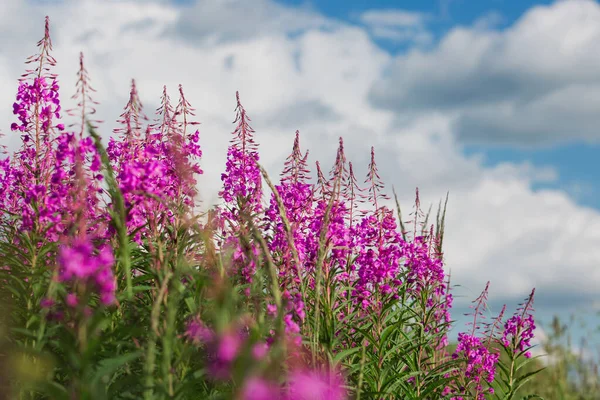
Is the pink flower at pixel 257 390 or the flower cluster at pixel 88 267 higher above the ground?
the flower cluster at pixel 88 267

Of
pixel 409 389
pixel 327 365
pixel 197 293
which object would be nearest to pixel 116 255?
pixel 197 293

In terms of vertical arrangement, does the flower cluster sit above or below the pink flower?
above

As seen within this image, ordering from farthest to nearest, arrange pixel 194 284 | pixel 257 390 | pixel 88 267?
pixel 194 284, pixel 88 267, pixel 257 390

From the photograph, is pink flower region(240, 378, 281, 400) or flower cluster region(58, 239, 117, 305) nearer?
pink flower region(240, 378, 281, 400)

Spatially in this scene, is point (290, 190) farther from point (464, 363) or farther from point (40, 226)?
point (464, 363)

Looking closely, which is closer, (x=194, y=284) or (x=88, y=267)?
(x=88, y=267)

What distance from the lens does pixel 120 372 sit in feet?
15.4

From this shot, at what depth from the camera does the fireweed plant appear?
136 inches

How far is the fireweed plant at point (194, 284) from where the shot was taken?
3447 millimetres

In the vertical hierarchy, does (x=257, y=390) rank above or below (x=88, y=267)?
below

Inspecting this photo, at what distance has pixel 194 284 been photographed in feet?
15.6

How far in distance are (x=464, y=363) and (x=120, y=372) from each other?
5110mm

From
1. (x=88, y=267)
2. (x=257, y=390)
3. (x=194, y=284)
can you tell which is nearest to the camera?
(x=257, y=390)

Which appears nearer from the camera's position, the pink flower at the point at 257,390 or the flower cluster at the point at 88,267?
the pink flower at the point at 257,390
